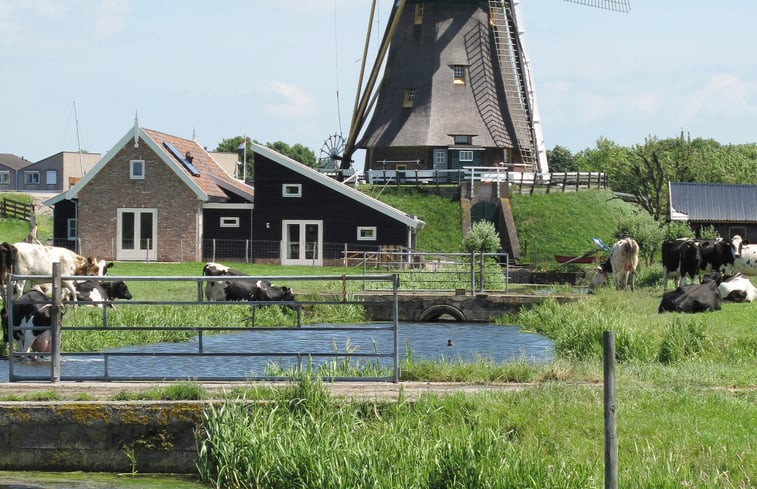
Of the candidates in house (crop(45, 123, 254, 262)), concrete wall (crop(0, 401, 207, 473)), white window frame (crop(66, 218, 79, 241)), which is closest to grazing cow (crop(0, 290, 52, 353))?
concrete wall (crop(0, 401, 207, 473))

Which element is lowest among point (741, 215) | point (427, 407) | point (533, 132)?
point (427, 407)

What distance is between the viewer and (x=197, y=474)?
36.4 feet

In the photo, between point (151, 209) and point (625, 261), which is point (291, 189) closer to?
point (151, 209)

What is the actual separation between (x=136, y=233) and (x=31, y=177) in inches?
2640

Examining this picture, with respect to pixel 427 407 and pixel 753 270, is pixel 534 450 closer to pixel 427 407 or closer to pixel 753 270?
pixel 427 407

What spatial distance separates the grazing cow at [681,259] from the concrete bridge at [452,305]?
2.59 metres

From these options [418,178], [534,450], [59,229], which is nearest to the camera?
[534,450]

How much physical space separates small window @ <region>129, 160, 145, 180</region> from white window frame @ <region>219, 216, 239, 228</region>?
3951 millimetres

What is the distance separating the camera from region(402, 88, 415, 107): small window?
57.7m

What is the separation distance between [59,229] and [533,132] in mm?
24135

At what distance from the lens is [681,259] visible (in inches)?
1128

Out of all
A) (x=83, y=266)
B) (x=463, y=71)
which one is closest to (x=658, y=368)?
(x=83, y=266)

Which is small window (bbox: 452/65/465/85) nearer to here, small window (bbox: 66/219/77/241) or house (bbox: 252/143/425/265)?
house (bbox: 252/143/425/265)

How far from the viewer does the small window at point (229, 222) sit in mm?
48594
